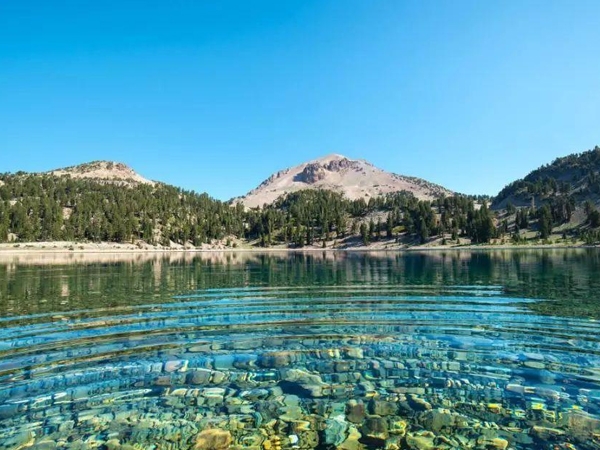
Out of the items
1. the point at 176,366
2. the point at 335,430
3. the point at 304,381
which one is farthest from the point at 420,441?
the point at 176,366

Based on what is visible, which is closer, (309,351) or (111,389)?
(111,389)

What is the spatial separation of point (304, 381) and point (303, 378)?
31 centimetres

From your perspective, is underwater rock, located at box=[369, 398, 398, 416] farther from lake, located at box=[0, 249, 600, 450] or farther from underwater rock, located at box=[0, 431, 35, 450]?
underwater rock, located at box=[0, 431, 35, 450]

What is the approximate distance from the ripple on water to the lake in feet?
0.21

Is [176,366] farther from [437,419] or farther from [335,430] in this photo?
[437,419]

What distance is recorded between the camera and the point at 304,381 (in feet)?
45.4

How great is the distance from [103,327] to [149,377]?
10172 millimetres

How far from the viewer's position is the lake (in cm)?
1014

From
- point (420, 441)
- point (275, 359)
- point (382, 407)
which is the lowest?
point (420, 441)

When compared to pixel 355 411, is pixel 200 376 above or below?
above

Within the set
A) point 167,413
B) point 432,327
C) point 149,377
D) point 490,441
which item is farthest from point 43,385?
point 432,327

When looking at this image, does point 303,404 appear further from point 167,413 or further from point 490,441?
point 490,441

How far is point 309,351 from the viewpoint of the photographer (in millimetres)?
17531

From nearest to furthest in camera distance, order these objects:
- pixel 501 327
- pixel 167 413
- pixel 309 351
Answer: pixel 167 413, pixel 309 351, pixel 501 327
